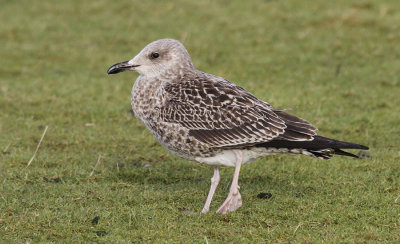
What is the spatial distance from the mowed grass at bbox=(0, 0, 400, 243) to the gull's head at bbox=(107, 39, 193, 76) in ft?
5.14

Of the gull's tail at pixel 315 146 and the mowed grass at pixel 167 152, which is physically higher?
the gull's tail at pixel 315 146

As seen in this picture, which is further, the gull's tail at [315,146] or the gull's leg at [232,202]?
the gull's leg at [232,202]

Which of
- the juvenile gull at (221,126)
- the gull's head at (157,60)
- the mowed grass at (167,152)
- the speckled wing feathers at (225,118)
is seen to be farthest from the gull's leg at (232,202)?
the gull's head at (157,60)

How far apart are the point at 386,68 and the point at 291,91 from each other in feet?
8.52

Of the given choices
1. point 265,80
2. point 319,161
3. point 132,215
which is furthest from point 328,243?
point 265,80

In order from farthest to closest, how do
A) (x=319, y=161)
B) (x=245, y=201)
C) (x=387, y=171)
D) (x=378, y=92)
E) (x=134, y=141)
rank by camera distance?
(x=378, y=92), (x=134, y=141), (x=319, y=161), (x=387, y=171), (x=245, y=201)

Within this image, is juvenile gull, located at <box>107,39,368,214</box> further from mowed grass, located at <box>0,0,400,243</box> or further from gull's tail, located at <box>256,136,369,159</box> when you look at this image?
mowed grass, located at <box>0,0,400,243</box>

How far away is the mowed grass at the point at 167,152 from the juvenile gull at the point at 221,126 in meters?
0.65

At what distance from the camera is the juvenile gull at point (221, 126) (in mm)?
7324

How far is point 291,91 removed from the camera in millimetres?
12492

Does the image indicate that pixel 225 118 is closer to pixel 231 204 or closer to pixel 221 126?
pixel 221 126

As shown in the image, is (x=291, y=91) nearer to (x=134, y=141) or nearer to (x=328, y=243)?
(x=134, y=141)

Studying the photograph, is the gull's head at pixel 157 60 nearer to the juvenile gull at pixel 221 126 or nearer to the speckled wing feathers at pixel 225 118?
the juvenile gull at pixel 221 126

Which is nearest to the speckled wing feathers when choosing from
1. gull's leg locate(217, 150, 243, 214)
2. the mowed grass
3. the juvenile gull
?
the juvenile gull
